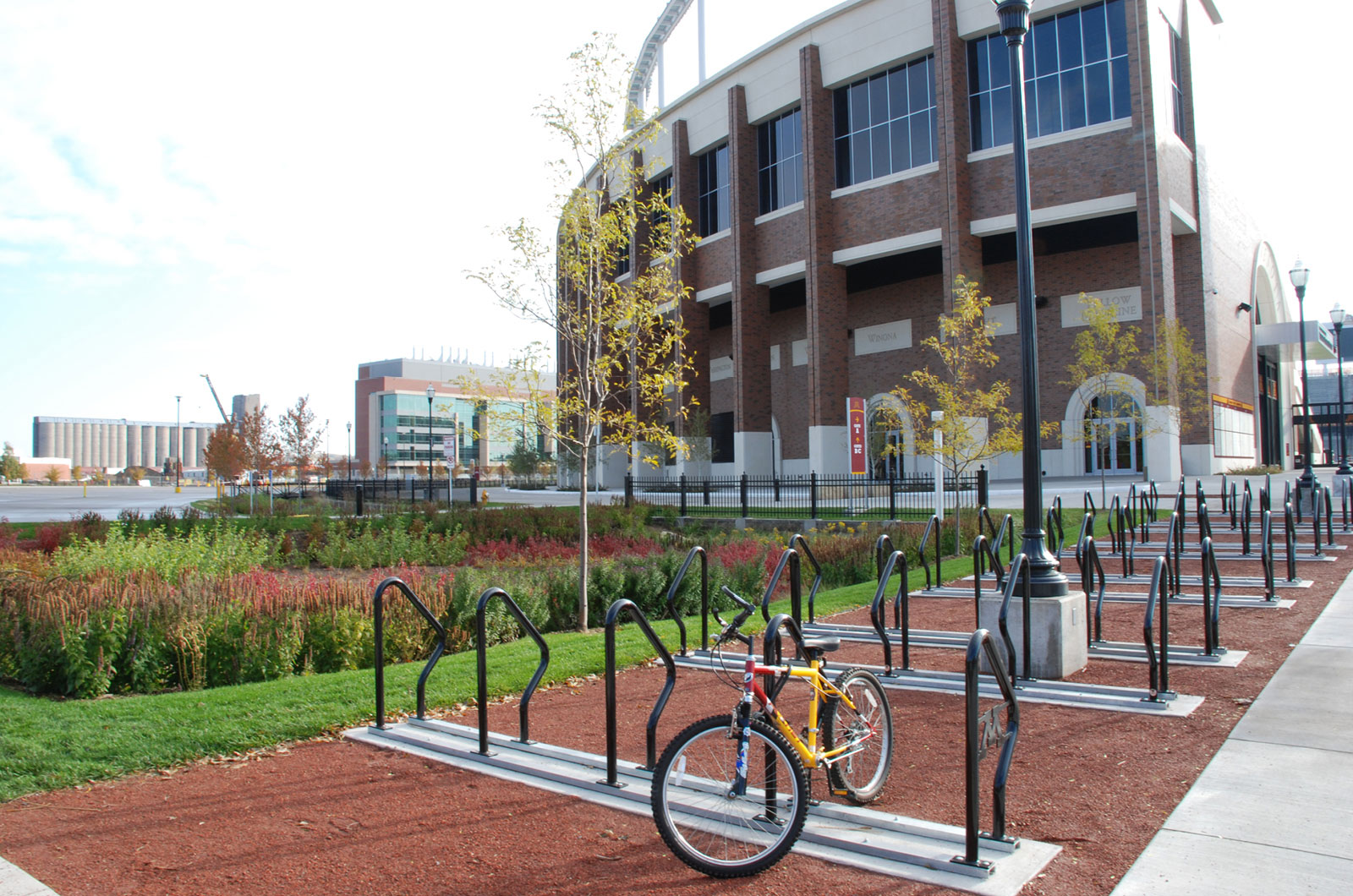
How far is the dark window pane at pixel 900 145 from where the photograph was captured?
38.1 m

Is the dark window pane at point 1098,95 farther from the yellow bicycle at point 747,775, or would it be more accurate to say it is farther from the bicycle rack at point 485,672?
the yellow bicycle at point 747,775

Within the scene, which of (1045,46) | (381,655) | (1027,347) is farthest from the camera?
(1045,46)

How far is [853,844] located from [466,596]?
6.15 m

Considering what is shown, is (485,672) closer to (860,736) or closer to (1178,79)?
(860,736)

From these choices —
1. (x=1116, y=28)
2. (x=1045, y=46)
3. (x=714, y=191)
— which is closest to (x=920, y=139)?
(x=1045, y=46)

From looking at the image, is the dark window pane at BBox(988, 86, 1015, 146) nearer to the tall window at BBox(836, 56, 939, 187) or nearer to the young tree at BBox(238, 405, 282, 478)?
the tall window at BBox(836, 56, 939, 187)

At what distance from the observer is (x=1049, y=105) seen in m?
34.7

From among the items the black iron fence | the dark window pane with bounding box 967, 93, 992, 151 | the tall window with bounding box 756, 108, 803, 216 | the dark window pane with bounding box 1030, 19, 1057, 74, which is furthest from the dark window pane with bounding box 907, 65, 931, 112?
the black iron fence

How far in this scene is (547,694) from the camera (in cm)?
700

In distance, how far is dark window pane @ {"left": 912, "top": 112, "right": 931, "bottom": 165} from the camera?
1475 inches

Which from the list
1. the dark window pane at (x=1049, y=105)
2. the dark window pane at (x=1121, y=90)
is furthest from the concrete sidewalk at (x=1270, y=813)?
the dark window pane at (x=1049, y=105)

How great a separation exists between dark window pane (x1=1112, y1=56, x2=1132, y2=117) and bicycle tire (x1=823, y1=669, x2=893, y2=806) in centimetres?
3567

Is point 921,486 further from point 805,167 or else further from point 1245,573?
point 805,167

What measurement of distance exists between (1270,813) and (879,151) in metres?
38.6
